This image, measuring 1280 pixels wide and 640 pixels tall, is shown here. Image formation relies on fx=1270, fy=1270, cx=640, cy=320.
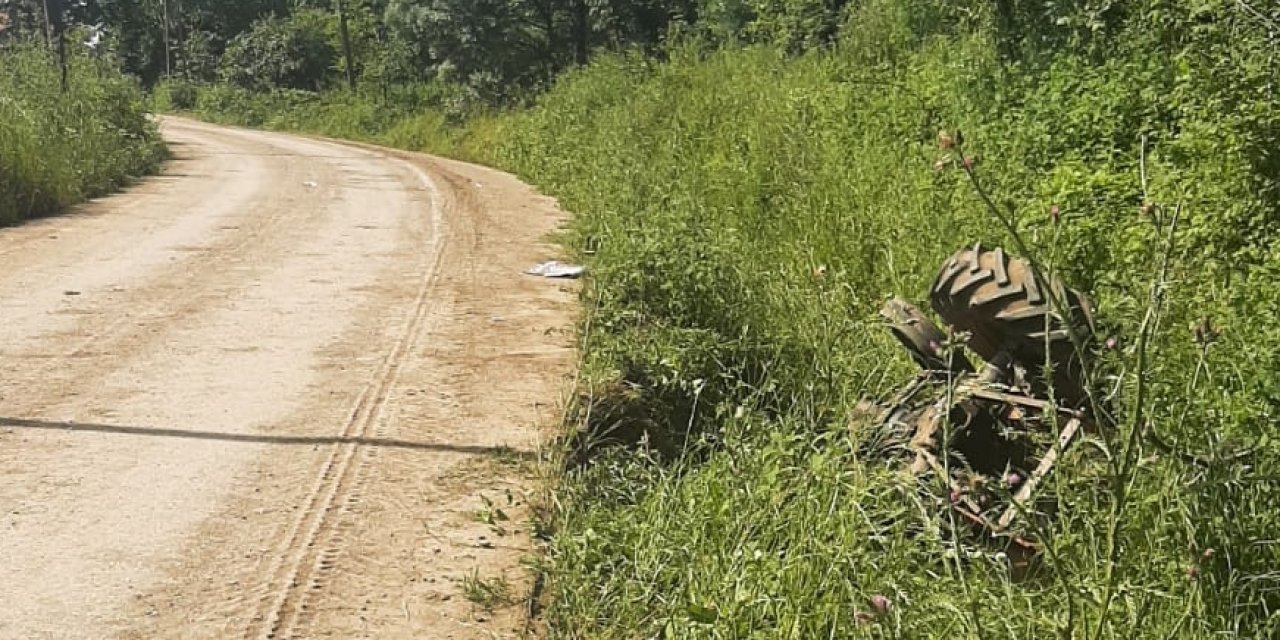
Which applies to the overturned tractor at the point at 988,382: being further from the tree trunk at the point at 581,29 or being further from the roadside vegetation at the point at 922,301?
the tree trunk at the point at 581,29

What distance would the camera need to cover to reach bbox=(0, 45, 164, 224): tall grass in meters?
12.5

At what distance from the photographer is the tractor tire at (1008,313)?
418 centimetres

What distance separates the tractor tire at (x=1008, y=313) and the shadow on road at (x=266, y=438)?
1.81 m

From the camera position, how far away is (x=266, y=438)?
526 centimetres

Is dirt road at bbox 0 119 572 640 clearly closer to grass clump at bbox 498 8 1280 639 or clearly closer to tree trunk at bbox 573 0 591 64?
grass clump at bbox 498 8 1280 639

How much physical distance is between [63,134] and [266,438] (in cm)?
1094

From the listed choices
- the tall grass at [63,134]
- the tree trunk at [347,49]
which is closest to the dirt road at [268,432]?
the tall grass at [63,134]

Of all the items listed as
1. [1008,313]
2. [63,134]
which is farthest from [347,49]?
[1008,313]

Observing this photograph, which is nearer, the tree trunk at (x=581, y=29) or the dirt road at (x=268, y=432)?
the dirt road at (x=268, y=432)

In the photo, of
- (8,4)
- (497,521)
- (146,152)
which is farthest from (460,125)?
(8,4)

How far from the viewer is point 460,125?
3338cm

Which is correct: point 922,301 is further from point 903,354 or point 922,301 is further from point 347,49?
point 347,49

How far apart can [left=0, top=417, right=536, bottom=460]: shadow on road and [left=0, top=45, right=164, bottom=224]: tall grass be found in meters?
7.43

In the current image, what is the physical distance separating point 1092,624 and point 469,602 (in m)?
1.80
